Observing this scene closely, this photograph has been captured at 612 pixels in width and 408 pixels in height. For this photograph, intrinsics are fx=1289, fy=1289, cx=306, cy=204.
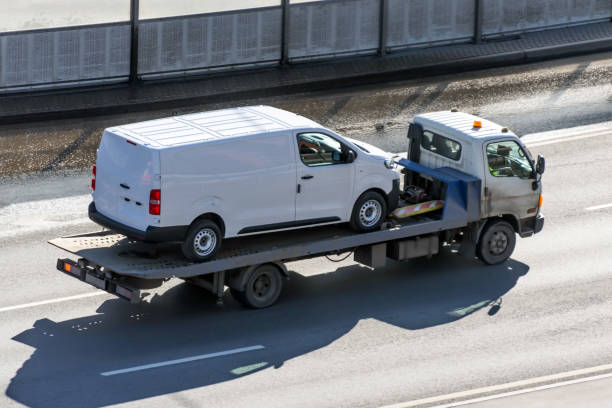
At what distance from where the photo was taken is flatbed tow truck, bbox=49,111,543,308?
16.5 meters

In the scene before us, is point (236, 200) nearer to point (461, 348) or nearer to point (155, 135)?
point (155, 135)

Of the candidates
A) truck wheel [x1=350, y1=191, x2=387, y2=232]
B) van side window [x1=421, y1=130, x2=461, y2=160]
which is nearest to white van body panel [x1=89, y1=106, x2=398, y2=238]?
truck wheel [x1=350, y1=191, x2=387, y2=232]

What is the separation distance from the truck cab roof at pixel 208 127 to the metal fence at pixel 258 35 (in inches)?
333

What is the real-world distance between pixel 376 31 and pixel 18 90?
7.97m

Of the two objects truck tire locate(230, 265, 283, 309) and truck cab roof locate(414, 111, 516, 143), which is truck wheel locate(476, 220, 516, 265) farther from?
truck tire locate(230, 265, 283, 309)

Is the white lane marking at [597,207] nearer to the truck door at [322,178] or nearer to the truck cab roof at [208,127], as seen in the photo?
the truck door at [322,178]

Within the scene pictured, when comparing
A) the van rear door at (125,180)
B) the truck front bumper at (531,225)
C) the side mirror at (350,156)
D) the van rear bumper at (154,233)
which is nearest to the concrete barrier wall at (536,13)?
Answer: the truck front bumper at (531,225)

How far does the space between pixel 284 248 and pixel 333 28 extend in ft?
37.4

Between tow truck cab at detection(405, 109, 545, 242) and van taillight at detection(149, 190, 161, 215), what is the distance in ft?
15.8

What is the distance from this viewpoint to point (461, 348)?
16.5 m

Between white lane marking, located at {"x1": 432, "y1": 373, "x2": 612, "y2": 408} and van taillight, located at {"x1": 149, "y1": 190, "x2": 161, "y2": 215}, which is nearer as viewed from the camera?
white lane marking, located at {"x1": 432, "y1": 373, "x2": 612, "y2": 408}

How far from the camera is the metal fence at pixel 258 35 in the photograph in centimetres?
2500

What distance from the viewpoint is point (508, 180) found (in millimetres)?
19016

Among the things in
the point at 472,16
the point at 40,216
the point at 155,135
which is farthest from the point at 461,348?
the point at 472,16
